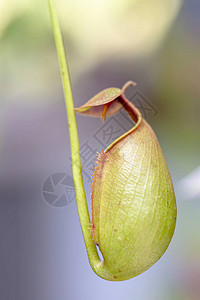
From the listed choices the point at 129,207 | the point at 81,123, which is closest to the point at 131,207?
the point at 129,207

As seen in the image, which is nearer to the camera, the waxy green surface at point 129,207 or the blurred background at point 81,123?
the waxy green surface at point 129,207

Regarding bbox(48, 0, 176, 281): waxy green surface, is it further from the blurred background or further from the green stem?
the blurred background

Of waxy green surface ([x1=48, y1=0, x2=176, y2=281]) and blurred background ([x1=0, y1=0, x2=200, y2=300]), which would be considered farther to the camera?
blurred background ([x1=0, y1=0, x2=200, y2=300])

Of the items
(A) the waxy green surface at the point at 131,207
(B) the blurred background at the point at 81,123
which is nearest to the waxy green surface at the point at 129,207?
(A) the waxy green surface at the point at 131,207

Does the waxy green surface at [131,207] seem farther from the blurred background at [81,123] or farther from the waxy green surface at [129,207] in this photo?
the blurred background at [81,123]

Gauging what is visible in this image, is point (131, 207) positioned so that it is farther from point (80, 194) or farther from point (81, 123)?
point (81, 123)

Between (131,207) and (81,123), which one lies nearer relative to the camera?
(131,207)

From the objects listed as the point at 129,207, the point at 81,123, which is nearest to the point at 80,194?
the point at 129,207

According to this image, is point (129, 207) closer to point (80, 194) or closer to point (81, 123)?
point (80, 194)

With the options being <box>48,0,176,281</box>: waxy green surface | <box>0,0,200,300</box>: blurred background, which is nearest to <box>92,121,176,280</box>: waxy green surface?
<box>48,0,176,281</box>: waxy green surface
